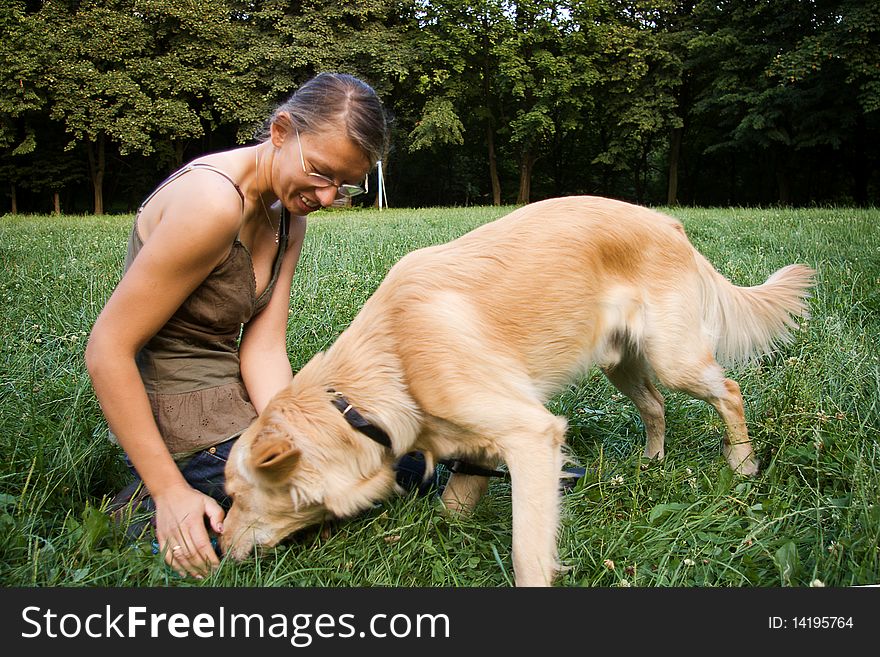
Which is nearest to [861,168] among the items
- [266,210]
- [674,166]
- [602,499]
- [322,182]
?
[674,166]

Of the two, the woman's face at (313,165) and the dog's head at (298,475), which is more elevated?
the woman's face at (313,165)

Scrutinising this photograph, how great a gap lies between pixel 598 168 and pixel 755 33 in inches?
617

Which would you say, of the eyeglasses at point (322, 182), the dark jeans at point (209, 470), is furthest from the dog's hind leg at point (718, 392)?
A: the eyeglasses at point (322, 182)

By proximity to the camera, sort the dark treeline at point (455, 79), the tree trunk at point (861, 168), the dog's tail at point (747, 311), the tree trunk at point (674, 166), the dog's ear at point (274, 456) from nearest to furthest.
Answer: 1. the dog's ear at point (274, 456)
2. the dog's tail at point (747, 311)
3. the dark treeline at point (455, 79)
4. the tree trunk at point (861, 168)
5. the tree trunk at point (674, 166)

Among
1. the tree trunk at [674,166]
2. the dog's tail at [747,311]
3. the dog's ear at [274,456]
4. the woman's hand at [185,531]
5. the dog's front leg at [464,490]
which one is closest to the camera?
the dog's ear at [274,456]

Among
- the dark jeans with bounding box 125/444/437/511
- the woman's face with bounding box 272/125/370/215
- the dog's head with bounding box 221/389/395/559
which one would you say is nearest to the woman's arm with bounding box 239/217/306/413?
the dark jeans with bounding box 125/444/437/511

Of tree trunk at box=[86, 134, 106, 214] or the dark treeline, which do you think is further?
tree trunk at box=[86, 134, 106, 214]

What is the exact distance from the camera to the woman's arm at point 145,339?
2.56m

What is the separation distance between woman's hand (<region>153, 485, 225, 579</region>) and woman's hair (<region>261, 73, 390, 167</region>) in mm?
1639

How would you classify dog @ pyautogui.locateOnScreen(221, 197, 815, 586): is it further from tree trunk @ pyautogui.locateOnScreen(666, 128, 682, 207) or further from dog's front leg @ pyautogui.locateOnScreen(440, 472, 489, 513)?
tree trunk @ pyautogui.locateOnScreen(666, 128, 682, 207)

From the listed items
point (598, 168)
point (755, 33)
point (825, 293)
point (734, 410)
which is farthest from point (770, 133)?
point (734, 410)

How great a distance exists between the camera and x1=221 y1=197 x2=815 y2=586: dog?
2.60m

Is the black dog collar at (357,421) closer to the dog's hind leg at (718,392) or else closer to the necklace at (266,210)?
the necklace at (266,210)

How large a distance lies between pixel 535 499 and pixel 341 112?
1811mm
